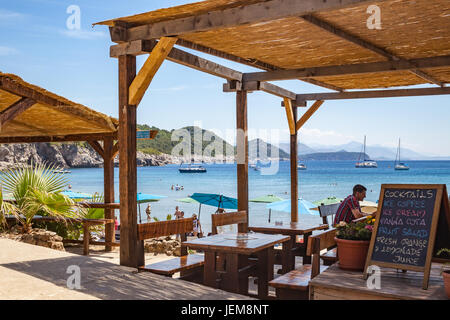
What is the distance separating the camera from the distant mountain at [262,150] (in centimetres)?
11081

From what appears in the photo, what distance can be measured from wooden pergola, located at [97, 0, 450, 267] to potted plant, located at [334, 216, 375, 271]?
5.77 ft

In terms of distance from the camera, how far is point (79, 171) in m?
91.4

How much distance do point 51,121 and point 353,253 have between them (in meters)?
6.31

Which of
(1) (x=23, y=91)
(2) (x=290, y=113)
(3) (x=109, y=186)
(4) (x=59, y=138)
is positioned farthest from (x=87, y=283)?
(2) (x=290, y=113)

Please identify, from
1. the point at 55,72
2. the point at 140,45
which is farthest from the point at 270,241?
the point at 55,72

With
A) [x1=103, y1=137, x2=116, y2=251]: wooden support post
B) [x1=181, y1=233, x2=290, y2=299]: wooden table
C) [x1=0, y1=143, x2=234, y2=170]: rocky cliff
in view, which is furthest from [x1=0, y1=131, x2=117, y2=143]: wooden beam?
[x1=0, y1=143, x2=234, y2=170]: rocky cliff

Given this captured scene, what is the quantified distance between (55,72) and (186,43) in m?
95.7

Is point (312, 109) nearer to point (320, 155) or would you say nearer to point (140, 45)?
point (140, 45)

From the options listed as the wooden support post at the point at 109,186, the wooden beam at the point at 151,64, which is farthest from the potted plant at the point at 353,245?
the wooden support post at the point at 109,186

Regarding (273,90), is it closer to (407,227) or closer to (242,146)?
(242,146)

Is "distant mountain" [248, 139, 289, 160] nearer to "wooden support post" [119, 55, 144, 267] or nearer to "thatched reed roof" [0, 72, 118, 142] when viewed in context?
"thatched reed roof" [0, 72, 118, 142]

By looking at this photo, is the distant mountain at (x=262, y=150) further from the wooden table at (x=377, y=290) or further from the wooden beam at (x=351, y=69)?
the wooden table at (x=377, y=290)
